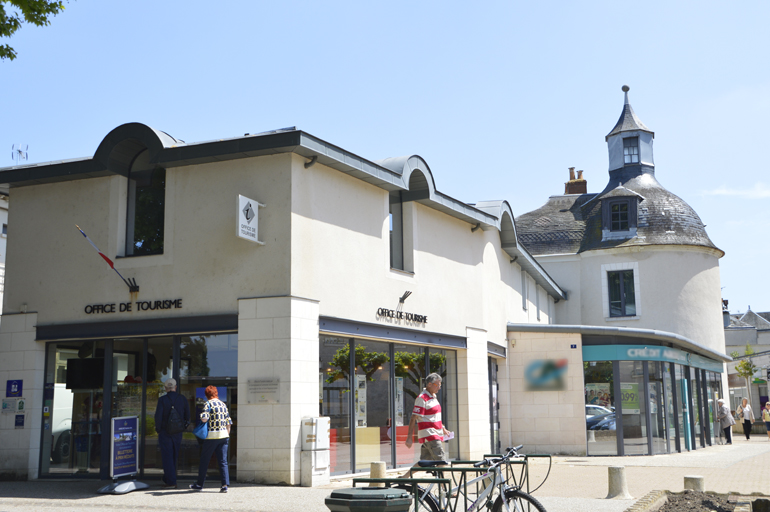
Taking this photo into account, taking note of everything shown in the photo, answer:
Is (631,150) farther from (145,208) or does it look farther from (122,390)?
(122,390)

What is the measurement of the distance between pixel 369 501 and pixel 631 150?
32.2 m

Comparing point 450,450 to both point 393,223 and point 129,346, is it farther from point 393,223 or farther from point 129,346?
point 129,346

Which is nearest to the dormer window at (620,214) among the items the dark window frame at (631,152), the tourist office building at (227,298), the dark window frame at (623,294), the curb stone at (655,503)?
the dark window frame at (623,294)

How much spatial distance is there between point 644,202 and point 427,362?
18808 millimetres

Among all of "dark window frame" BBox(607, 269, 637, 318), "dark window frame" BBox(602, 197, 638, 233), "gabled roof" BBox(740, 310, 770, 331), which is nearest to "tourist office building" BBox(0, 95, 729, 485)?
"dark window frame" BBox(607, 269, 637, 318)

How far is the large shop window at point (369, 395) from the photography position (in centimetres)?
1345

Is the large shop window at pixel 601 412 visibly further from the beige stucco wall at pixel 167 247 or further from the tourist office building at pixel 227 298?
the beige stucco wall at pixel 167 247

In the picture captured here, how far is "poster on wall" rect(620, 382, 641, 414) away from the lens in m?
19.7

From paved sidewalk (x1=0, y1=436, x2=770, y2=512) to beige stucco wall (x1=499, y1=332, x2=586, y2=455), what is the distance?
2980mm

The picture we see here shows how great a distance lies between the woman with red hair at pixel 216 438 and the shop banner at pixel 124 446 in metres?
1.26

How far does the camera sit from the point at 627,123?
3666cm

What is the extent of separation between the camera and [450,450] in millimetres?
17078

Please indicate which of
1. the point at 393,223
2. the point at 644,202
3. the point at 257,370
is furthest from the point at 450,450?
the point at 644,202

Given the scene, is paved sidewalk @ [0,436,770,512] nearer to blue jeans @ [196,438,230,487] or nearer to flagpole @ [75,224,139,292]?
blue jeans @ [196,438,230,487]
